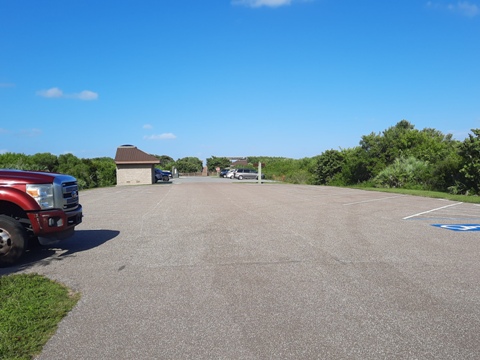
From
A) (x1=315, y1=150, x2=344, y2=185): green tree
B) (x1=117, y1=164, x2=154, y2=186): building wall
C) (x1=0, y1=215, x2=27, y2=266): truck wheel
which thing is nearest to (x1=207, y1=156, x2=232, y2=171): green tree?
(x1=117, y1=164, x2=154, y2=186): building wall

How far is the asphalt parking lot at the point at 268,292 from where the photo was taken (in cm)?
415

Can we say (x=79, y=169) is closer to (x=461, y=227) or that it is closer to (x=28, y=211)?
(x=28, y=211)

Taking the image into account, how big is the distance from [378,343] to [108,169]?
4478 cm

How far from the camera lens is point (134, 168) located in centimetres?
4888

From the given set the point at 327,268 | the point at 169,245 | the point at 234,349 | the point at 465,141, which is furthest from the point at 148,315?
the point at 465,141

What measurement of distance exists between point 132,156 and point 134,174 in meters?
2.18

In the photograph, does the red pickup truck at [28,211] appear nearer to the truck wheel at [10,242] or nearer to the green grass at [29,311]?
the truck wheel at [10,242]

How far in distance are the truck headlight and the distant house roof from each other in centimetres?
4115

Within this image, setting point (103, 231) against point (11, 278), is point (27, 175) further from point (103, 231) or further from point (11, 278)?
point (103, 231)

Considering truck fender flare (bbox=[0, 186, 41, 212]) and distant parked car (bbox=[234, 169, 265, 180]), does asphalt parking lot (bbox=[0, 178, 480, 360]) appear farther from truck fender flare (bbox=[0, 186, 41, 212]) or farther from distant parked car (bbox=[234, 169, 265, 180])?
distant parked car (bbox=[234, 169, 265, 180])

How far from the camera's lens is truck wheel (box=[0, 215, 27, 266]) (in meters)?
7.37


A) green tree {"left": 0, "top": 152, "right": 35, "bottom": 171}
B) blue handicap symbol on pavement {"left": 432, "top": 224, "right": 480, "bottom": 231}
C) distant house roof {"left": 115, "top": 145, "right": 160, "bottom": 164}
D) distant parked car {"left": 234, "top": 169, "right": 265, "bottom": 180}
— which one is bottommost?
blue handicap symbol on pavement {"left": 432, "top": 224, "right": 480, "bottom": 231}

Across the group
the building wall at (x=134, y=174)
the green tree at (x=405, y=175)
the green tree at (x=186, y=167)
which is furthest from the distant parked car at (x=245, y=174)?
the green tree at (x=186, y=167)

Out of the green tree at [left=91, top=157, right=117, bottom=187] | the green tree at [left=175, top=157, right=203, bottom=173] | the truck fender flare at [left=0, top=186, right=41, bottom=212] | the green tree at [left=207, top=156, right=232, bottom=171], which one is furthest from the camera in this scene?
the green tree at [left=207, top=156, right=232, bottom=171]
